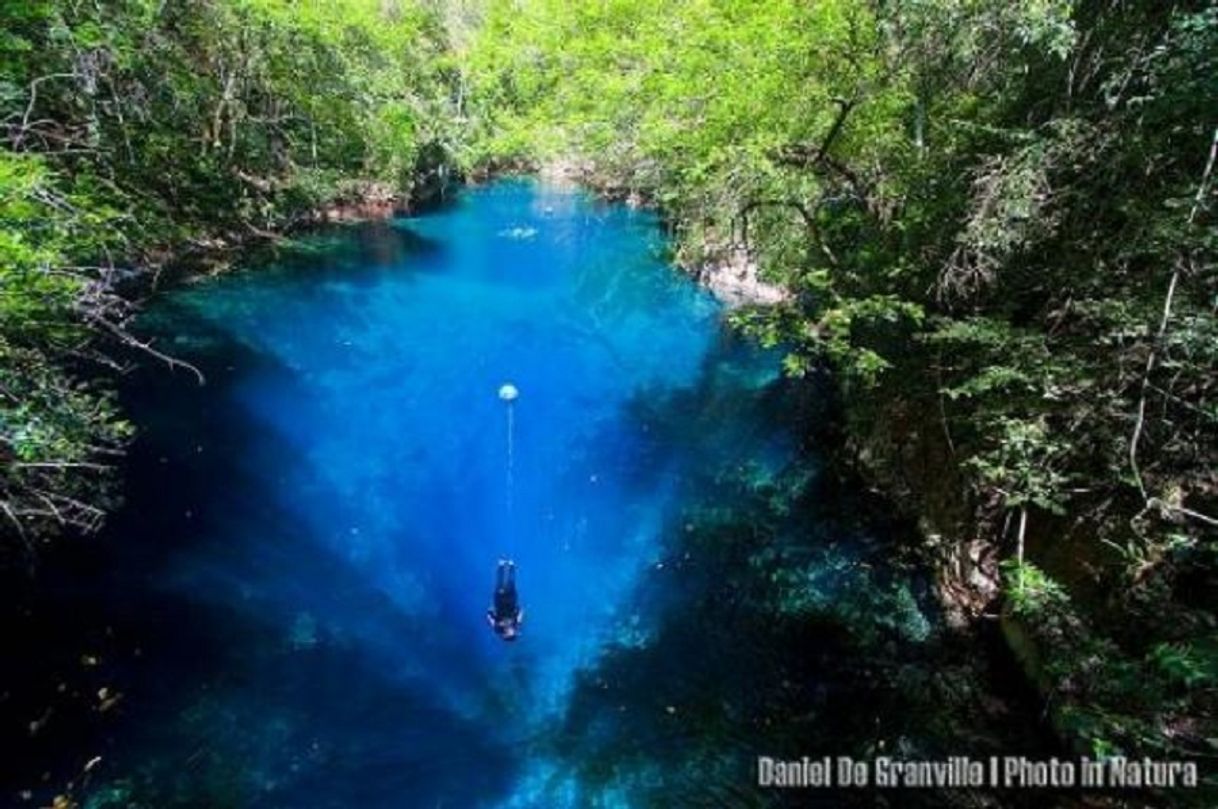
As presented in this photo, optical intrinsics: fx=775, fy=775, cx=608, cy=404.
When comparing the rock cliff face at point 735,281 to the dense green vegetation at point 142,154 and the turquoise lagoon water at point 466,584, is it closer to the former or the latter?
the turquoise lagoon water at point 466,584

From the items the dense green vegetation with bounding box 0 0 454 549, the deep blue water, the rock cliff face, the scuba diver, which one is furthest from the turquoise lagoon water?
the rock cliff face

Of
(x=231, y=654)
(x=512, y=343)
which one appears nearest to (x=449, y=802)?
(x=231, y=654)

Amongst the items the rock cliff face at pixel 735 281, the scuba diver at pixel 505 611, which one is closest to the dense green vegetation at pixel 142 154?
the scuba diver at pixel 505 611

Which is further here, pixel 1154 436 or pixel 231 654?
pixel 231 654

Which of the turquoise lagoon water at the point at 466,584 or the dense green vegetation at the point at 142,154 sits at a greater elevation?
the dense green vegetation at the point at 142,154

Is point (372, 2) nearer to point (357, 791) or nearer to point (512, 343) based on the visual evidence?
point (512, 343)

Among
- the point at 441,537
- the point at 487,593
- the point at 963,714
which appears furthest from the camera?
the point at 441,537

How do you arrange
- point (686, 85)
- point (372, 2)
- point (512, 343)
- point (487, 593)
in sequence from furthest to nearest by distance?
point (372, 2) → point (512, 343) → point (686, 85) → point (487, 593)
